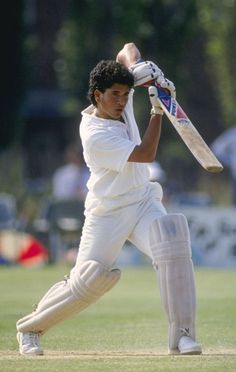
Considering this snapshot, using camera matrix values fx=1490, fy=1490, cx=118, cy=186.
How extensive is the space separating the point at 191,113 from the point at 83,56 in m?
6.49

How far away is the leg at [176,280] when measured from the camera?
7.92m

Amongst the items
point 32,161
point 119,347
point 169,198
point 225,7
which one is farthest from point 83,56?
point 119,347

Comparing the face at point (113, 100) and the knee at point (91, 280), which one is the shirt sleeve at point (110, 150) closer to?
the face at point (113, 100)

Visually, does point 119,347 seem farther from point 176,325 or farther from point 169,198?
point 169,198

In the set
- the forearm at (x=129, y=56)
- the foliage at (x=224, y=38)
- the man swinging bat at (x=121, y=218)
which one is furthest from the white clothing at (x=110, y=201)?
the foliage at (x=224, y=38)

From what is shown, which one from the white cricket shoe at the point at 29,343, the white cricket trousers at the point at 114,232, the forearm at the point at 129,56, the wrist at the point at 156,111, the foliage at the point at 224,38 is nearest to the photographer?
the wrist at the point at 156,111

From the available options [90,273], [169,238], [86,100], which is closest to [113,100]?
[169,238]

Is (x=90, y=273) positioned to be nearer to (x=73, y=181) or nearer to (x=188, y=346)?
(x=188, y=346)

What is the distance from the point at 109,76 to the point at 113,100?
132mm

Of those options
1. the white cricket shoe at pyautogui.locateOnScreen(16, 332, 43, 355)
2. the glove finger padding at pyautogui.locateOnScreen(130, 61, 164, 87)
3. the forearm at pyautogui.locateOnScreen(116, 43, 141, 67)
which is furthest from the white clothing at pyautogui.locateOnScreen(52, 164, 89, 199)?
the glove finger padding at pyautogui.locateOnScreen(130, 61, 164, 87)

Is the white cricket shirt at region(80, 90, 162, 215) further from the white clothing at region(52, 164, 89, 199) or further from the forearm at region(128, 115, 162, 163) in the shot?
the white clothing at region(52, 164, 89, 199)

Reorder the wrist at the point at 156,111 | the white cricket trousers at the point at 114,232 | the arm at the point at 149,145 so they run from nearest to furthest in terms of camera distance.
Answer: the arm at the point at 149,145 → the wrist at the point at 156,111 → the white cricket trousers at the point at 114,232

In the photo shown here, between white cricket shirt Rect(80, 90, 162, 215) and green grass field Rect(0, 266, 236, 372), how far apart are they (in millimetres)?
845

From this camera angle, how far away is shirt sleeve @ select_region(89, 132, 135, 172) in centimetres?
793
